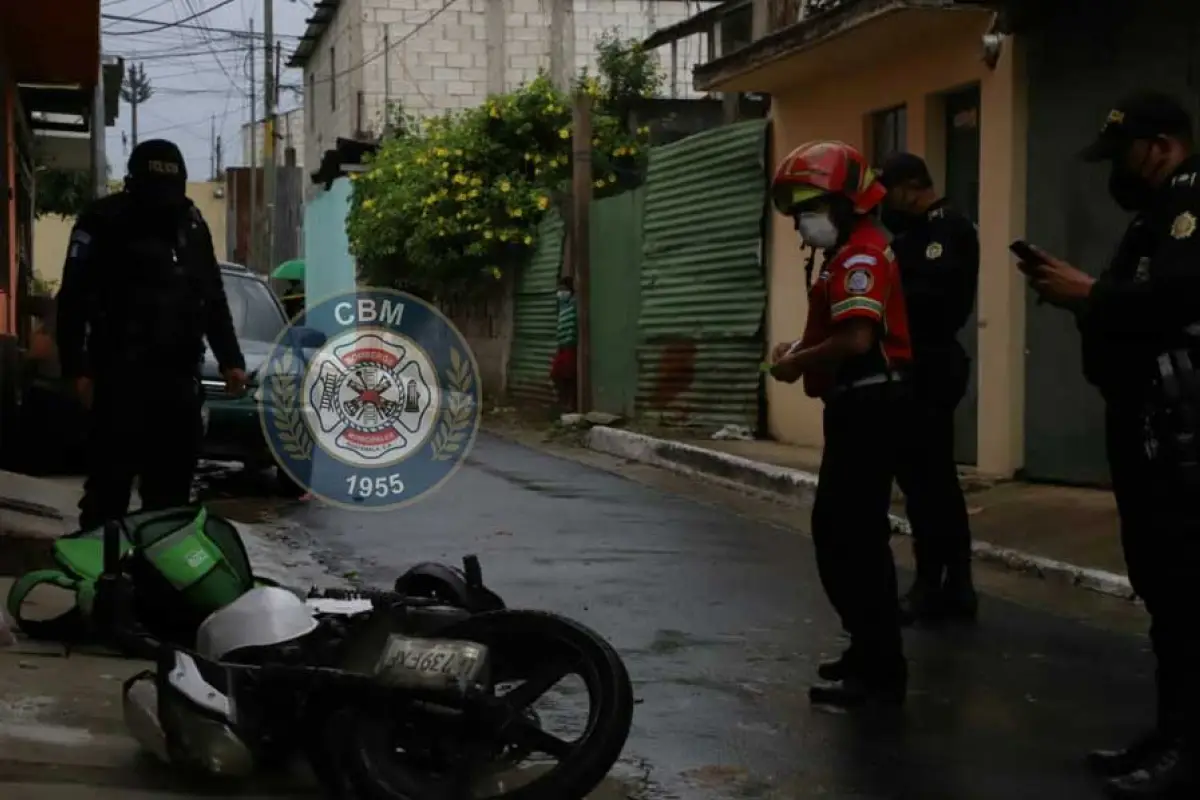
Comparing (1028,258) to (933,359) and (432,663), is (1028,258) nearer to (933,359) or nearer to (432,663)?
(432,663)

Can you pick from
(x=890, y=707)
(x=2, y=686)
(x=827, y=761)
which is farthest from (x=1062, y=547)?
(x=2, y=686)

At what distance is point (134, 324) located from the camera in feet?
18.7

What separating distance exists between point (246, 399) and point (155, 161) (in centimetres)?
549

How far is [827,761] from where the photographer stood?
4477 mm

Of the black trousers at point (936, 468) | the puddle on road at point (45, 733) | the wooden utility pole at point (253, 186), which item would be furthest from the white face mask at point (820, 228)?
the wooden utility pole at point (253, 186)

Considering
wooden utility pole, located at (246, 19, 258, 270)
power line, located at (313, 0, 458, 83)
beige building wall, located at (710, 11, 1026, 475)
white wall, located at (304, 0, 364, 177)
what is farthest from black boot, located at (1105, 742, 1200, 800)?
wooden utility pole, located at (246, 19, 258, 270)

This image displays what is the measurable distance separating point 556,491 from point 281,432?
2.11 meters

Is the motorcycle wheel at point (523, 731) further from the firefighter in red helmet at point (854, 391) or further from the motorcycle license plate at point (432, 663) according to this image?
the firefighter in red helmet at point (854, 391)

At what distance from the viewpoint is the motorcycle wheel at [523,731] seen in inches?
142

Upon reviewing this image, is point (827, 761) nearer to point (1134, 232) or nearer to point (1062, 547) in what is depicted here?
point (1134, 232)

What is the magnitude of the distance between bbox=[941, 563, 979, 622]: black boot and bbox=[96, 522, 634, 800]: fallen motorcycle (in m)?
3.19

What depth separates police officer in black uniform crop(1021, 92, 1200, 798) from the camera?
12.8 feet

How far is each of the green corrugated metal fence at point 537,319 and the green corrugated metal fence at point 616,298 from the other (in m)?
1.71

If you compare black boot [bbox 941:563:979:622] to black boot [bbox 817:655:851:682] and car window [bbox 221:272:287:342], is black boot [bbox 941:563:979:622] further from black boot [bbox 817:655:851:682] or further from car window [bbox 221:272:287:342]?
car window [bbox 221:272:287:342]
